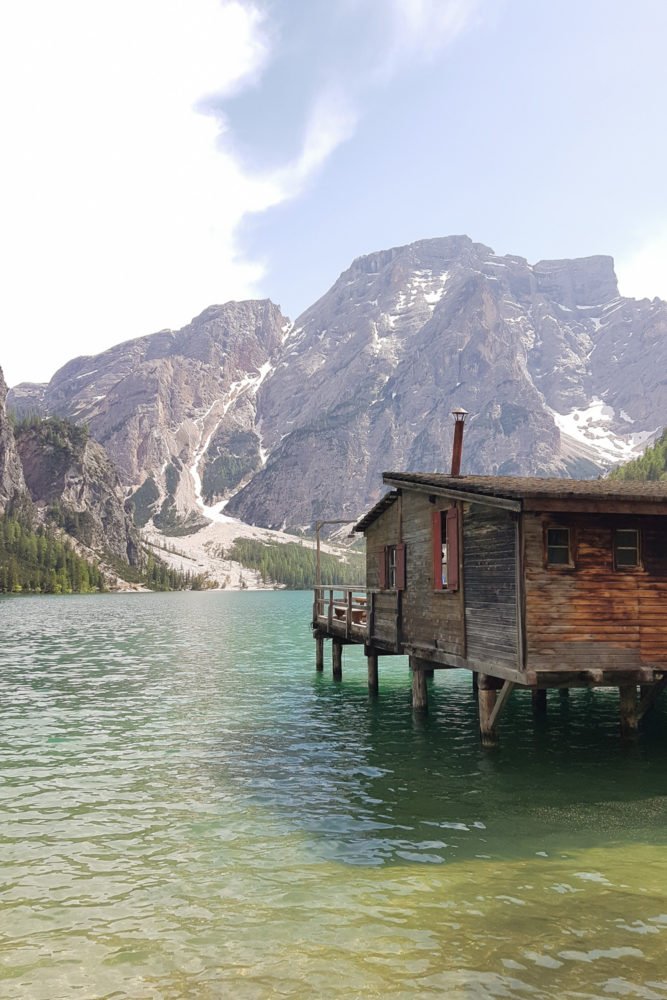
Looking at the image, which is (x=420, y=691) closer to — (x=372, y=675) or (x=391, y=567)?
(x=391, y=567)

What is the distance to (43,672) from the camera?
44.1 metres

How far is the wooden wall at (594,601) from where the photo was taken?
762 inches

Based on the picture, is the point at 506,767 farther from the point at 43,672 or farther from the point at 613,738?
the point at 43,672

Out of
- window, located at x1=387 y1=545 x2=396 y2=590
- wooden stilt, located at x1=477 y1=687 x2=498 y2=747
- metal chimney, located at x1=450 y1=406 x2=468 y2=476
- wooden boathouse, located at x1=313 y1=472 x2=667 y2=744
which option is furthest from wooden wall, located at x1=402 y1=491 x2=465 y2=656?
metal chimney, located at x1=450 y1=406 x2=468 y2=476

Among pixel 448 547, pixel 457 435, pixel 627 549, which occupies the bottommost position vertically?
pixel 627 549

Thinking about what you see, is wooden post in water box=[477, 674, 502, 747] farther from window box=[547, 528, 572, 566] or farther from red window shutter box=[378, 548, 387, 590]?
red window shutter box=[378, 548, 387, 590]

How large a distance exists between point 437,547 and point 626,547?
6998mm

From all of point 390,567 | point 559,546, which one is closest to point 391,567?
point 390,567

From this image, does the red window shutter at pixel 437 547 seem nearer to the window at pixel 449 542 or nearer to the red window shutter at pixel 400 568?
the window at pixel 449 542

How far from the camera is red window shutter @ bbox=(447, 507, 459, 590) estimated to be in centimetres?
2347

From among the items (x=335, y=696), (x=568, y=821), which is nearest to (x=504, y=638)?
(x=568, y=821)

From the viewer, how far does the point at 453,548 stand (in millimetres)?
23625

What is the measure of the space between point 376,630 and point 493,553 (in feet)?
41.8

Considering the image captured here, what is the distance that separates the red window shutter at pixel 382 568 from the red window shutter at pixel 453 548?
8.18 meters
